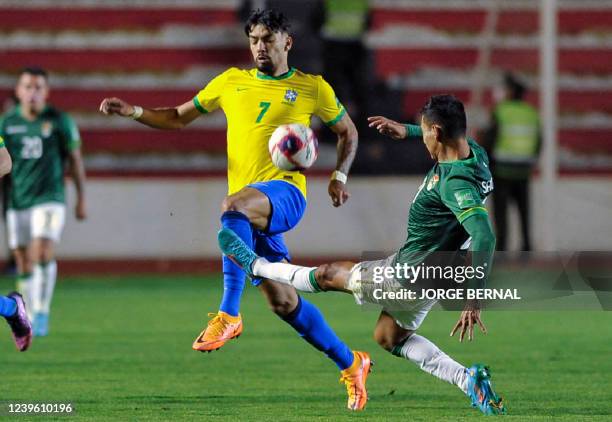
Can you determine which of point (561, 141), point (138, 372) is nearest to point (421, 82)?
point (561, 141)

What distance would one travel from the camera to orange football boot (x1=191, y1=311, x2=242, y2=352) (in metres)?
7.30

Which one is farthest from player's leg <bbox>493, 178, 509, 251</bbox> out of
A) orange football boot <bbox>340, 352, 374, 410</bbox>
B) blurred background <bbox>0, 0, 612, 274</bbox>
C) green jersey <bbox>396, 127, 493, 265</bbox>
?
green jersey <bbox>396, 127, 493, 265</bbox>

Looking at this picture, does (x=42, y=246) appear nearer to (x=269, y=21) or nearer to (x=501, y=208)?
(x=269, y=21)

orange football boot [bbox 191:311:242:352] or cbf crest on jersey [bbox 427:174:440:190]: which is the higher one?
cbf crest on jersey [bbox 427:174:440:190]

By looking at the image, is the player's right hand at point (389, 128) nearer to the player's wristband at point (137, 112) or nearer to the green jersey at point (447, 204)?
the green jersey at point (447, 204)

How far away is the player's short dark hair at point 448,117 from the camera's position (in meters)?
6.61

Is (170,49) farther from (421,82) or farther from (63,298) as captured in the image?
(63,298)

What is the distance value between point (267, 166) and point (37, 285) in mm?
3929

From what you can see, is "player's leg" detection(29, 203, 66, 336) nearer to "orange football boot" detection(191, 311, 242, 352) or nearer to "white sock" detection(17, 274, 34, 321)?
"white sock" detection(17, 274, 34, 321)

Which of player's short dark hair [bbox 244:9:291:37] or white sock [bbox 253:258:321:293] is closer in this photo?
white sock [bbox 253:258:321:293]

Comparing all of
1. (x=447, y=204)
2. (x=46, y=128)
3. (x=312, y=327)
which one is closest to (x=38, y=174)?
(x=46, y=128)

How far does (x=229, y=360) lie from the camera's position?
940cm

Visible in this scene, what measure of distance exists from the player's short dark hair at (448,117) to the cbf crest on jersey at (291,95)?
1343mm

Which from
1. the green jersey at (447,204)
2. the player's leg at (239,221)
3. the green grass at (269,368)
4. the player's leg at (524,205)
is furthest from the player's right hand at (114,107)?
the player's leg at (524,205)
